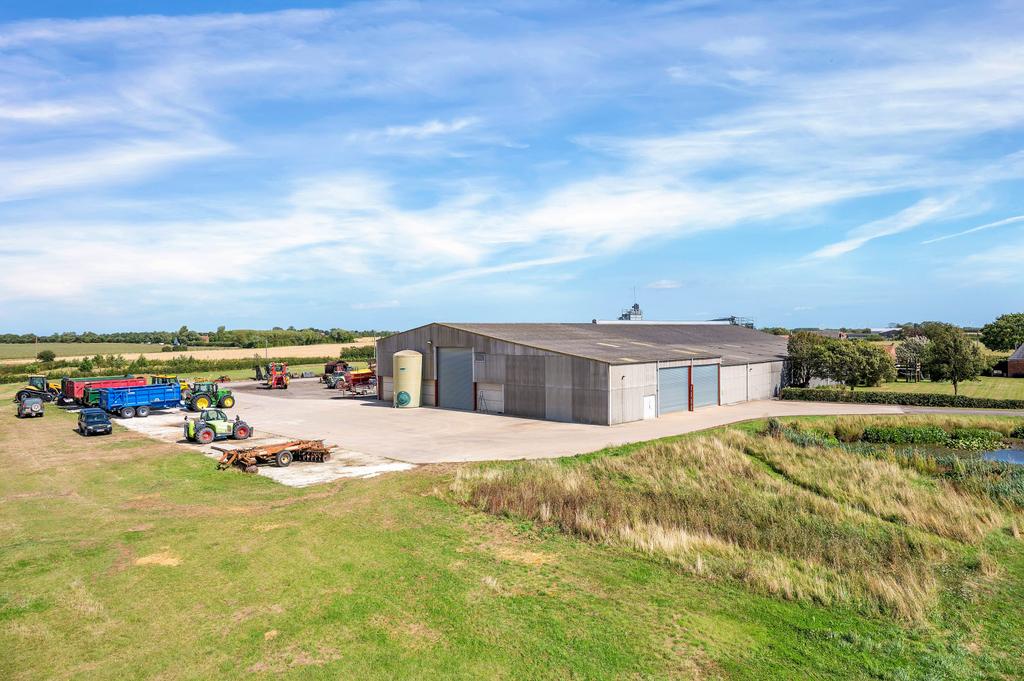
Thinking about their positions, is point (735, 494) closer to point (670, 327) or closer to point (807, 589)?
point (807, 589)

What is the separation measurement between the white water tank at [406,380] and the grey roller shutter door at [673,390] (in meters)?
18.9

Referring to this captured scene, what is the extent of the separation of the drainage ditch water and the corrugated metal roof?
18.6m

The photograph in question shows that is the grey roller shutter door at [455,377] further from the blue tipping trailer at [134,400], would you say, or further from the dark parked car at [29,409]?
the dark parked car at [29,409]

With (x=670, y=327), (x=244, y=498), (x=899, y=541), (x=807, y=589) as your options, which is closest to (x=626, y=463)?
(x=899, y=541)

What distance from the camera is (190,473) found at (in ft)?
82.2

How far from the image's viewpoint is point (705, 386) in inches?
1845

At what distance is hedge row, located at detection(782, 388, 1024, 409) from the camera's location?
1689 inches

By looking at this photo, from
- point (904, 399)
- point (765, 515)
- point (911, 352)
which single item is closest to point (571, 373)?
point (765, 515)

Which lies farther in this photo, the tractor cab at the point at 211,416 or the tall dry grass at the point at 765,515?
the tractor cab at the point at 211,416

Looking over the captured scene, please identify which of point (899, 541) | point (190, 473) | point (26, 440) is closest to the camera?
point (899, 541)

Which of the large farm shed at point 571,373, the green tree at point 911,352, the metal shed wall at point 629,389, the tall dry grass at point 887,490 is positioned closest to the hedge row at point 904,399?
the large farm shed at point 571,373

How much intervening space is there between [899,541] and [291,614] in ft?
54.5

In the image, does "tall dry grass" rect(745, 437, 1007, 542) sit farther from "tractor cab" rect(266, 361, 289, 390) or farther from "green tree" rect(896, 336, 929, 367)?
"tractor cab" rect(266, 361, 289, 390)

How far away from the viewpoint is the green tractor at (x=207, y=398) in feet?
150
